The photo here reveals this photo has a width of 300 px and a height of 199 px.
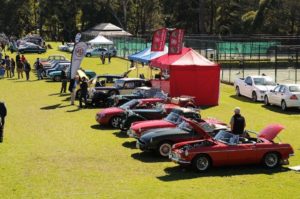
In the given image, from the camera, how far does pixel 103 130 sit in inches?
904

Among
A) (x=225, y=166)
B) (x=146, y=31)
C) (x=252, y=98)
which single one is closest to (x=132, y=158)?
(x=225, y=166)

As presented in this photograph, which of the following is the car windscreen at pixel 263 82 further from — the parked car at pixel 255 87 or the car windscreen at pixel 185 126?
the car windscreen at pixel 185 126

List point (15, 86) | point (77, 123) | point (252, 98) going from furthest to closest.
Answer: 1. point (15, 86)
2. point (252, 98)
3. point (77, 123)

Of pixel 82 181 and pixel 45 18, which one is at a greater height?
pixel 45 18

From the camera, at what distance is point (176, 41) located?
31.3 metres

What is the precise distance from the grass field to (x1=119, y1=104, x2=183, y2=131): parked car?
1.86ft

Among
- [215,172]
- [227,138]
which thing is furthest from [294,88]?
[215,172]

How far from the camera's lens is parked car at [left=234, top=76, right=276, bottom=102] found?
3183cm

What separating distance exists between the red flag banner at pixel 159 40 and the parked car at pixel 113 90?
340 cm

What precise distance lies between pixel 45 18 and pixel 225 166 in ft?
339

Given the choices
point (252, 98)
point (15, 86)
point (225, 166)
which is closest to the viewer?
point (225, 166)

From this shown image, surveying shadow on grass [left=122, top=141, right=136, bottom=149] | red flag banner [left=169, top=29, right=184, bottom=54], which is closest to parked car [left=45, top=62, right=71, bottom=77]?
red flag banner [left=169, top=29, right=184, bottom=54]

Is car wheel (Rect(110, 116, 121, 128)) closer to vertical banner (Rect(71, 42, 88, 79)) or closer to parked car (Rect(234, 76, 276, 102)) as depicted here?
vertical banner (Rect(71, 42, 88, 79))

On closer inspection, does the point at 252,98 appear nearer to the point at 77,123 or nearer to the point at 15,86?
the point at 77,123
